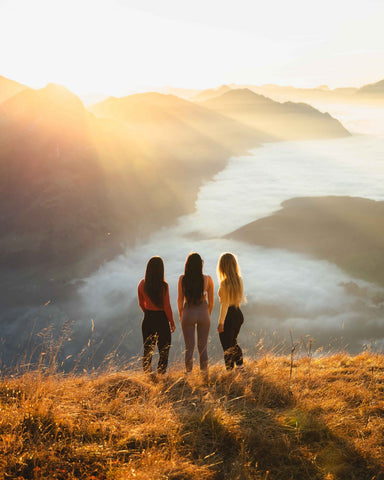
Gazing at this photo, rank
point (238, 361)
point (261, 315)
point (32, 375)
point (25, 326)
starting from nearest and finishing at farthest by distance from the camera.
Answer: point (32, 375), point (238, 361), point (25, 326), point (261, 315)

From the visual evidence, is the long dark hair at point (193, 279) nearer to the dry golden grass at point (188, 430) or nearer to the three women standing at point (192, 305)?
the three women standing at point (192, 305)

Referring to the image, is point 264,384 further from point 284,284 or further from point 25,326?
point 284,284

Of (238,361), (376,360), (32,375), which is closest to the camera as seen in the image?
(32,375)

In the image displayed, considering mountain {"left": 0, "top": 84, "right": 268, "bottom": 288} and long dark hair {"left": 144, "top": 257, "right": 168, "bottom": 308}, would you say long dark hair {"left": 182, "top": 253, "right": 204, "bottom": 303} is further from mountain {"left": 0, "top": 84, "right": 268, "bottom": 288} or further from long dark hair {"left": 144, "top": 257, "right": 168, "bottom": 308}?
mountain {"left": 0, "top": 84, "right": 268, "bottom": 288}

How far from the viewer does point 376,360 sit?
6914mm

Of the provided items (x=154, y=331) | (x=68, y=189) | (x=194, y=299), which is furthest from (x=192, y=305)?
(x=68, y=189)

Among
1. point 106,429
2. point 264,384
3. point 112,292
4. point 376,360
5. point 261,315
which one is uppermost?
point 106,429

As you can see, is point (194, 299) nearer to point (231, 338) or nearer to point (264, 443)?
point (231, 338)

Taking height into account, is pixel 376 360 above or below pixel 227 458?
below

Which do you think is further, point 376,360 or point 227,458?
point 376,360

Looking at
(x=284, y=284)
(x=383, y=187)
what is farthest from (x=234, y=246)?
(x=383, y=187)

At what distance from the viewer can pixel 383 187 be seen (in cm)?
15112

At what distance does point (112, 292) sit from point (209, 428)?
5470 centimetres

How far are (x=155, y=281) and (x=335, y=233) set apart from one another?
232 ft
